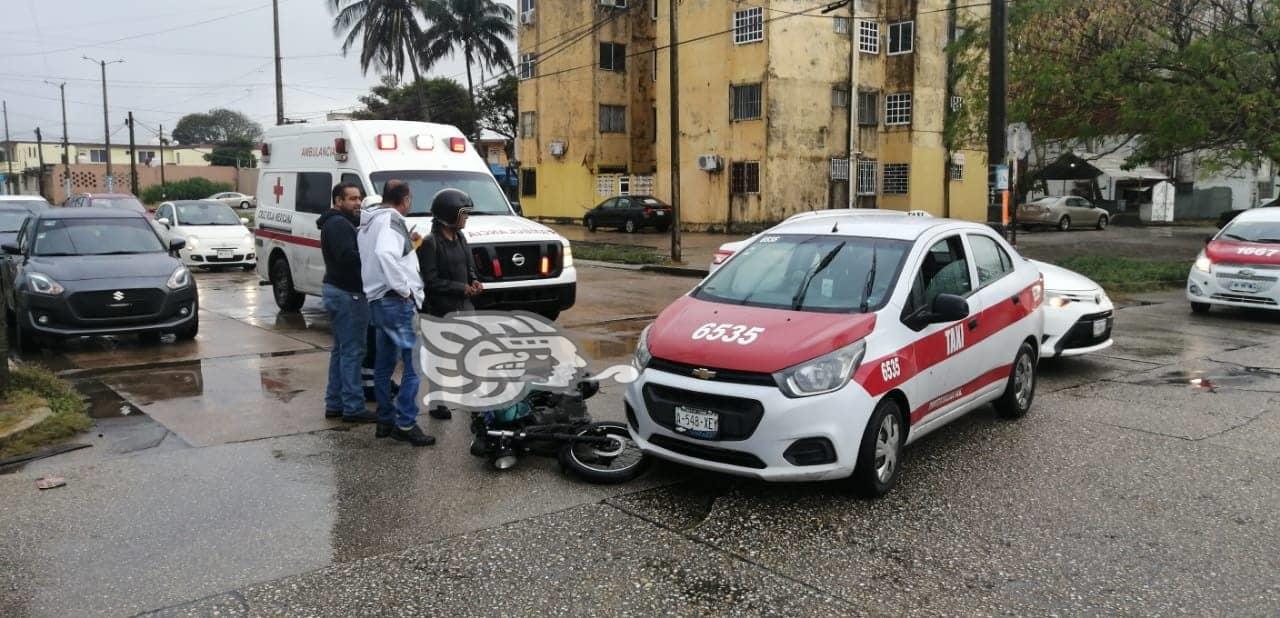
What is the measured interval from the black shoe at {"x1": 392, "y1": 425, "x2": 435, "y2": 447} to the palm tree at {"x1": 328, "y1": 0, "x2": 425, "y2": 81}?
35.8 metres

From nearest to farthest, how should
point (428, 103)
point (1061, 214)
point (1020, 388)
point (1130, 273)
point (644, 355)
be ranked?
point (644, 355)
point (1020, 388)
point (1130, 273)
point (1061, 214)
point (428, 103)

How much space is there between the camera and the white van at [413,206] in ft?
36.0

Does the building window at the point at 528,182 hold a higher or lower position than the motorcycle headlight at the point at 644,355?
higher

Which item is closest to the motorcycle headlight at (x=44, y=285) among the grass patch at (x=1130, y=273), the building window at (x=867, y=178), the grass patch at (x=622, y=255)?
the grass patch at (x=622, y=255)

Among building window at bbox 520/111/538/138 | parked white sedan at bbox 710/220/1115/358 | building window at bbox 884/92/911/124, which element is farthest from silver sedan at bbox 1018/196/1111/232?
parked white sedan at bbox 710/220/1115/358

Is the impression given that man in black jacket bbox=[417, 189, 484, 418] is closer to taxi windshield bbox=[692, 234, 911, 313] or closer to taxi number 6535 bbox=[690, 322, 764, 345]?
taxi windshield bbox=[692, 234, 911, 313]

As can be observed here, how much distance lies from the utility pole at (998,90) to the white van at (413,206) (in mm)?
6543

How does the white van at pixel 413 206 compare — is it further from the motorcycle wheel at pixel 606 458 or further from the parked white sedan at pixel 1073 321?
the motorcycle wheel at pixel 606 458

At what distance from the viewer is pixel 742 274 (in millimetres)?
6625

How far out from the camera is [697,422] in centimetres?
538

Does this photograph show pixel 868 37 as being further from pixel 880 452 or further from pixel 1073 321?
pixel 880 452

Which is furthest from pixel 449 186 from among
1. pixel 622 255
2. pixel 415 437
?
pixel 622 255

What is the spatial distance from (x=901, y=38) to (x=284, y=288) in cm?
2636

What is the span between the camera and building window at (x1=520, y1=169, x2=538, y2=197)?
40.7 metres
